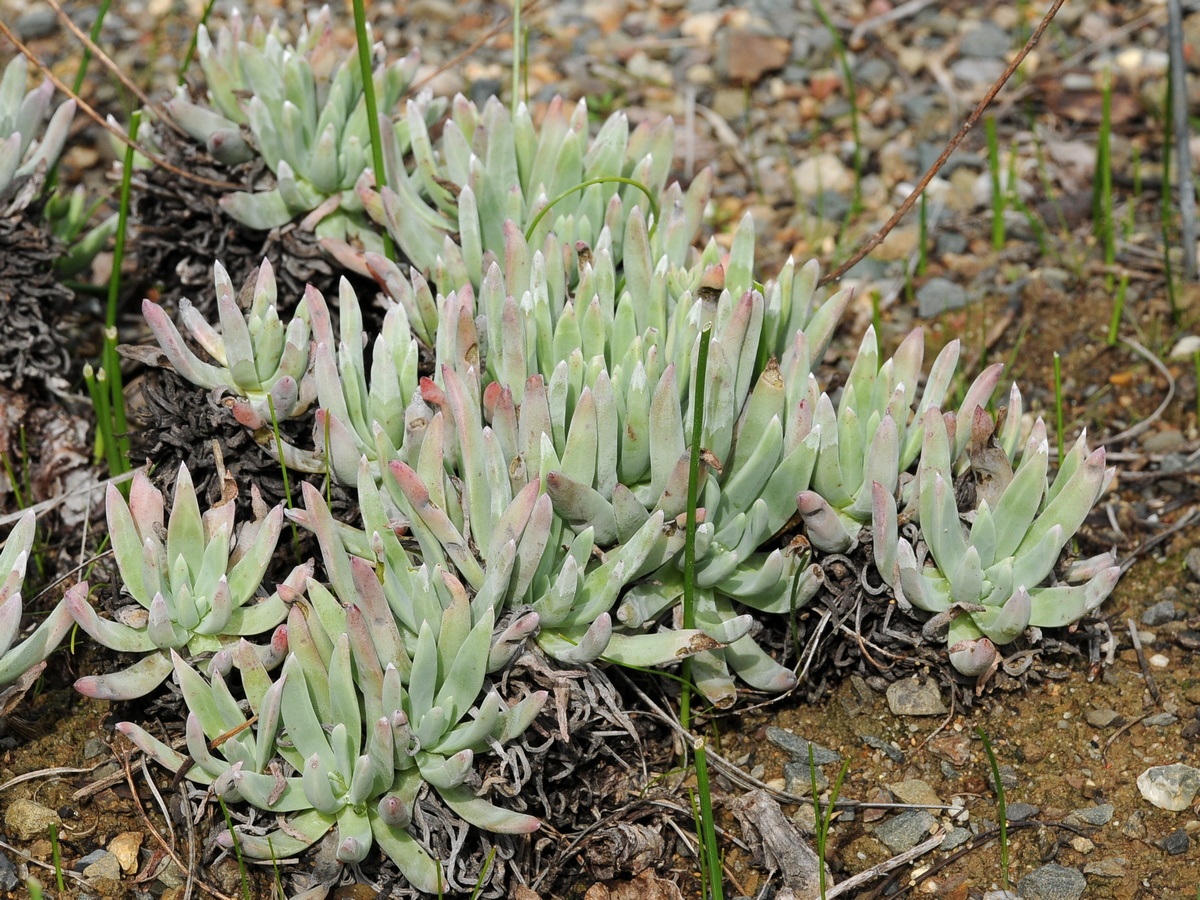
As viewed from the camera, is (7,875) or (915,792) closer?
(7,875)

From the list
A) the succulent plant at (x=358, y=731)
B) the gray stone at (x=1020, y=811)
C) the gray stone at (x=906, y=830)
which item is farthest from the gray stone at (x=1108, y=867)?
the succulent plant at (x=358, y=731)

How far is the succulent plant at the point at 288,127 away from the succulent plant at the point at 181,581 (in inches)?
36.2

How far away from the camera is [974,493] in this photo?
248cm

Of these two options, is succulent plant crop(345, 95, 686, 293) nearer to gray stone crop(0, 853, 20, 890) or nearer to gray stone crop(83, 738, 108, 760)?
gray stone crop(83, 738, 108, 760)

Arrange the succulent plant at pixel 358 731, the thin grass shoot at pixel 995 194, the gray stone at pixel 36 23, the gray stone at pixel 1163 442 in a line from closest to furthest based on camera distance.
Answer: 1. the succulent plant at pixel 358 731
2. the gray stone at pixel 1163 442
3. the thin grass shoot at pixel 995 194
4. the gray stone at pixel 36 23

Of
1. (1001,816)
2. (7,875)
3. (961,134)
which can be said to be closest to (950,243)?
(961,134)

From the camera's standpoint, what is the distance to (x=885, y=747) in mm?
2426

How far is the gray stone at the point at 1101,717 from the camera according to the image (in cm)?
241

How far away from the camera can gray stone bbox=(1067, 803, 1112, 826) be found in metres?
2.24

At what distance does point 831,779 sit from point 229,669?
1.12 m

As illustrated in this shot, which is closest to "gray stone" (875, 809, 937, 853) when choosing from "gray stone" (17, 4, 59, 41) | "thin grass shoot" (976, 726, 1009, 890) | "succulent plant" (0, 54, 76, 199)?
"thin grass shoot" (976, 726, 1009, 890)

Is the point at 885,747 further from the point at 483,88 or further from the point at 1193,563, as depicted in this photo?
the point at 483,88

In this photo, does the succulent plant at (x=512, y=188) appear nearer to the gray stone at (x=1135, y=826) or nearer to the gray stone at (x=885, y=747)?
the gray stone at (x=885, y=747)

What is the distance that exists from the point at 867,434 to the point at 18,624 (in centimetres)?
157
